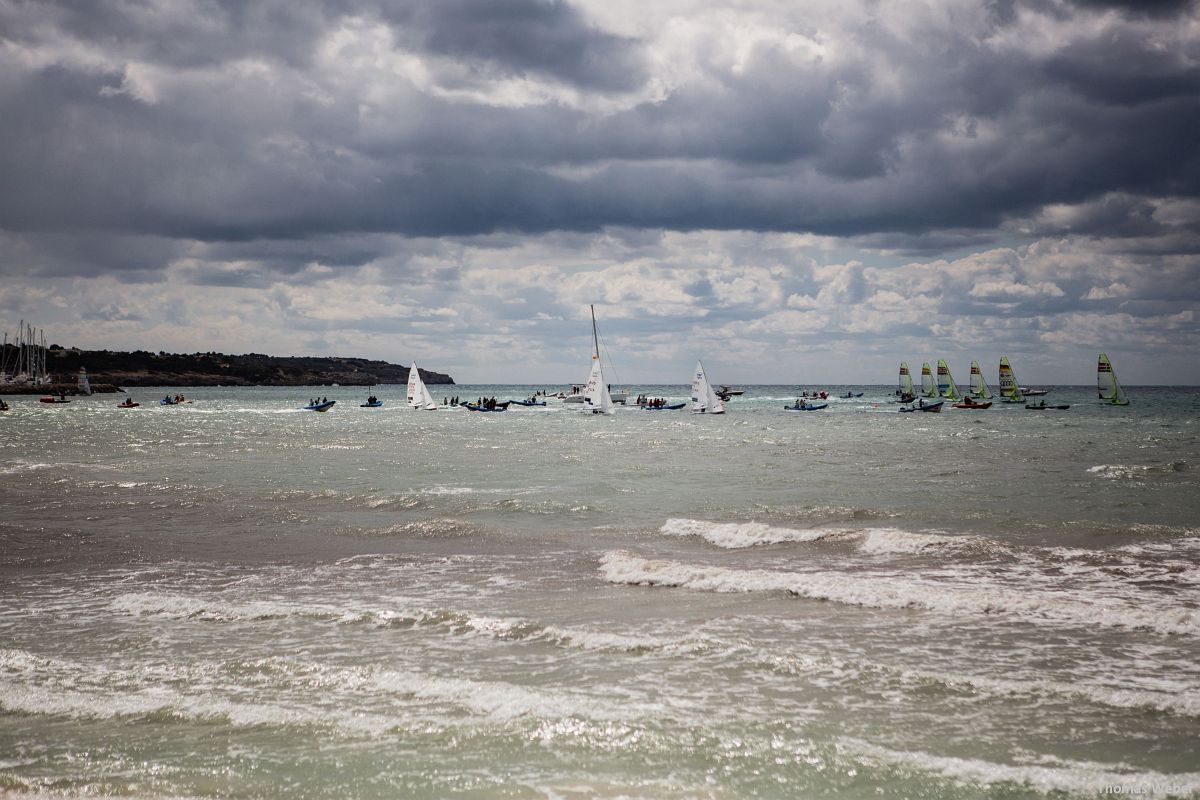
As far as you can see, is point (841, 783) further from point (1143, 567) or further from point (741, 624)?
point (1143, 567)

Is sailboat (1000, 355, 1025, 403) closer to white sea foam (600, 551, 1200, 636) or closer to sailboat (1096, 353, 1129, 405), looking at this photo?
sailboat (1096, 353, 1129, 405)

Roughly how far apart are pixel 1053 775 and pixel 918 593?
6.52 metres

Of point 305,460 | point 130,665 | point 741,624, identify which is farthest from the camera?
point 305,460

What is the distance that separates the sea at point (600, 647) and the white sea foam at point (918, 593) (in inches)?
2.9

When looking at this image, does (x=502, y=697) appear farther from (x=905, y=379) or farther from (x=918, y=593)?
(x=905, y=379)

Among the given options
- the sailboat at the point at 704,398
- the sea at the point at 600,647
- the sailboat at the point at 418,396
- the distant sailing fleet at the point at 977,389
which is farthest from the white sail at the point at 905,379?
the sea at the point at 600,647

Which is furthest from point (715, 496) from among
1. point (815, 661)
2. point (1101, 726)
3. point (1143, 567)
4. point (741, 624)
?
point (1101, 726)

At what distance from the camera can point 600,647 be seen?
1055cm

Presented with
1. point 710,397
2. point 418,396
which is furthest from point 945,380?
point 418,396

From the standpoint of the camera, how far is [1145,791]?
6.67 metres

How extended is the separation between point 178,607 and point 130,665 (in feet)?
9.42

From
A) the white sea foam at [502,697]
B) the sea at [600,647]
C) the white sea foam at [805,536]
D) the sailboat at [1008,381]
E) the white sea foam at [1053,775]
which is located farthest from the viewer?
the sailboat at [1008,381]

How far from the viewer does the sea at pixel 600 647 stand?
710 cm

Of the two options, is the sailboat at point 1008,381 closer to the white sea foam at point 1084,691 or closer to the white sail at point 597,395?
the white sail at point 597,395
